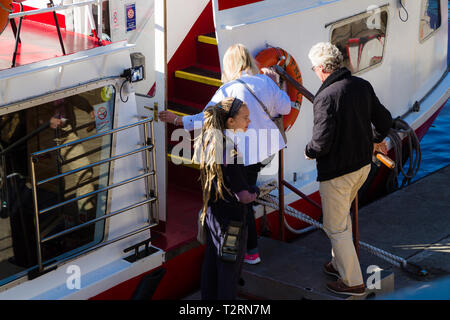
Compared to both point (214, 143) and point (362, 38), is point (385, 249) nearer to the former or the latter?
point (362, 38)

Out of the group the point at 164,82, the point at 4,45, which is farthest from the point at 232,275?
the point at 4,45

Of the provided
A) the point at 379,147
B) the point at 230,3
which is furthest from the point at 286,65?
the point at 379,147

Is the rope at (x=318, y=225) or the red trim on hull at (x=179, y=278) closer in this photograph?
the red trim on hull at (x=179, y=278)

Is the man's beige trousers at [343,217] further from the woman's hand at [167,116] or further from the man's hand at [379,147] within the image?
the woman's hand at [167,116]

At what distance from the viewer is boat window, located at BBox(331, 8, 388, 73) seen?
6.67 m

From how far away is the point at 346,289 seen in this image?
4.68 m

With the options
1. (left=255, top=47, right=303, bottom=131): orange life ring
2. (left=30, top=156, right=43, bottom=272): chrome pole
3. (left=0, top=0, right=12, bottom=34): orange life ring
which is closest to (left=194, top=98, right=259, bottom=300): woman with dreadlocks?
(left=30, top=156, right=43, bottom=272): chrome pole

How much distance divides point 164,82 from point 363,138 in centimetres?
150

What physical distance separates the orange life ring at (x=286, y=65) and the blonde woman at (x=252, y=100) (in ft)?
2.52

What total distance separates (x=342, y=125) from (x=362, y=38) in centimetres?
279

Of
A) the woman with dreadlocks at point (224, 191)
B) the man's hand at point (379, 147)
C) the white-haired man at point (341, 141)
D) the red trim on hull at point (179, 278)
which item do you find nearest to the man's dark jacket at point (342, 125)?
the white-haired man at point (341, 141)

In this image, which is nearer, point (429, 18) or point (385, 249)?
point (385, 249)

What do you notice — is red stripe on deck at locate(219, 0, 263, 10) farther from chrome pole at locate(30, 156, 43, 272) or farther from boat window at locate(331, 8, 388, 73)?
chrome pole at locate(30, 156, 43, 272)

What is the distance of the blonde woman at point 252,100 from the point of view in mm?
4625
